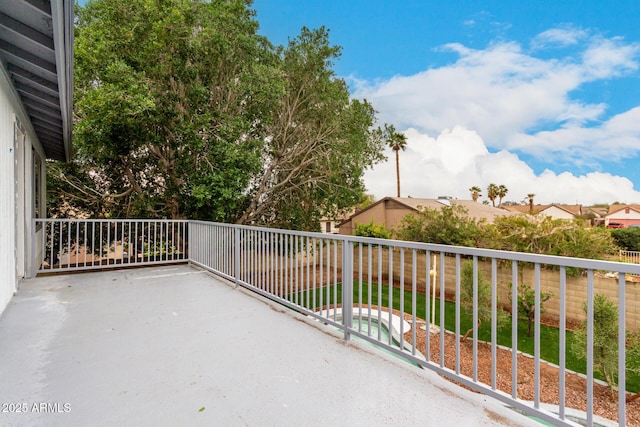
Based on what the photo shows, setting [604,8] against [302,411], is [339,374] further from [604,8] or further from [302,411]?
[604,8]

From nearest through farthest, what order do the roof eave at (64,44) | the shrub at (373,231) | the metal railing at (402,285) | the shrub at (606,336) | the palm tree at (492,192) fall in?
the metal railing at (402,285) < the roof eave at (64,44) < the shrub at (606,336) < the shrub at (373,231) < the palm tree at (492,192)

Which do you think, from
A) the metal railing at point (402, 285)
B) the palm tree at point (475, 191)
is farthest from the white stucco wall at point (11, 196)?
the palm tree at point (475, 191)

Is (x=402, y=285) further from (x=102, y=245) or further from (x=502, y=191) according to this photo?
(x=502, y=191)

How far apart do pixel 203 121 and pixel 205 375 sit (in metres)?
6.89

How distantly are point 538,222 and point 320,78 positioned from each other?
846 cm

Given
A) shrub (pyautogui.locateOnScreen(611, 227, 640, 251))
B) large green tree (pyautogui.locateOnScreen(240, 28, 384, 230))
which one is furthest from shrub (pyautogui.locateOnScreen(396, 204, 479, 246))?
shrub (pyautogui.locateOnScreen(611, 227, 640, 251))

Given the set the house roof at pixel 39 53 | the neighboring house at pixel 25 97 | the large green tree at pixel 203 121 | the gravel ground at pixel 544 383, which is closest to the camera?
the house roof at pixel 39 53

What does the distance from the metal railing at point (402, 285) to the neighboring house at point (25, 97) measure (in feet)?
7.81

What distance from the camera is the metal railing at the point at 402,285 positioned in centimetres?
157

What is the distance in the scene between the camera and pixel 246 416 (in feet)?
5.65

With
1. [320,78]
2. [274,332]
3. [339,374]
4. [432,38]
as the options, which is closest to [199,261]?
[274,332]

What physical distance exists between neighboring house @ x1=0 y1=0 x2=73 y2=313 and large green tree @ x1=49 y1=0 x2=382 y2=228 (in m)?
1.82

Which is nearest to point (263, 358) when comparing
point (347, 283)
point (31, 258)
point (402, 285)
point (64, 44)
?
point (347, 283)

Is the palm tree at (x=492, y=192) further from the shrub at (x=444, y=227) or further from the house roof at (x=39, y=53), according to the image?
the house roof at (x=39, y=53)
